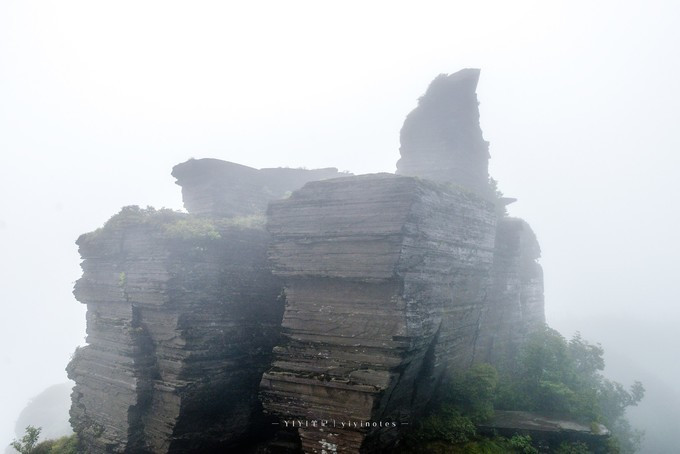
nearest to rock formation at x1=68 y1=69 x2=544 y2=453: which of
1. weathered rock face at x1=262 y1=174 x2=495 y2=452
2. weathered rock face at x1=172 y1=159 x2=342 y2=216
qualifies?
weathered rock face at x1=262 y1=174 x2=495 y2=452

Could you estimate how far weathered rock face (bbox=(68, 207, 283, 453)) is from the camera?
11.7 metres

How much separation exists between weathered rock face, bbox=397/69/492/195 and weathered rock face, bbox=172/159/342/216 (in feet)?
21.3

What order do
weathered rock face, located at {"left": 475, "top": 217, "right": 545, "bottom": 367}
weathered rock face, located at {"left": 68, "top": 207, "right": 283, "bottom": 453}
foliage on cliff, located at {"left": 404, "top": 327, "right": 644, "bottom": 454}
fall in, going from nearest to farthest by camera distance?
foliage on cliff, located at {"left": 404, "top": 327, "right": 644, "bottom": 454} → weathered rock face, located at {"left": 68, "top": 207, "right": 283, "bottom": 453} → weathered rock face, located at {"left": 475, "top": 217, "right": 545, "bottom": 367}

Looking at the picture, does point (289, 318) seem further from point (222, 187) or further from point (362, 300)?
point (222, 187)

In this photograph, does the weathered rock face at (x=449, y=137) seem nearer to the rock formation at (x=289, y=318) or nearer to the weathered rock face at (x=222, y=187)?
the rock formation at (x=289, y=318)

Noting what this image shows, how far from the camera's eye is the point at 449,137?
757 inches

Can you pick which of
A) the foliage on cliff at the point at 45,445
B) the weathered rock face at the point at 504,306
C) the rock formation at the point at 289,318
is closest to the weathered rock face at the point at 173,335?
the rock formation at the point at 289,318

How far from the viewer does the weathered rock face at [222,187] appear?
57.6ft

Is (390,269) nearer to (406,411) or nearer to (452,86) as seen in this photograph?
(406,411)

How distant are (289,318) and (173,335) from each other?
340cm

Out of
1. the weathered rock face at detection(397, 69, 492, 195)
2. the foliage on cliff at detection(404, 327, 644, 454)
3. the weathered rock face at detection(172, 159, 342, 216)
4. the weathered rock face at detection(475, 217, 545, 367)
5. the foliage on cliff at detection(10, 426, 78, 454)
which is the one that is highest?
the weathered rock face at detection(397, 69, 492, 195)

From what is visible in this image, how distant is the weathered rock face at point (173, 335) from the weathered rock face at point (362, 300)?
2.41 meters

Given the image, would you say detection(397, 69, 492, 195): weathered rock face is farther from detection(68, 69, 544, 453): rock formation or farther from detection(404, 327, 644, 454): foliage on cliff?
detection(404, 327, 644, 454): foliage on cliff

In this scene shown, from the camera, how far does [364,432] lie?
9.00m
